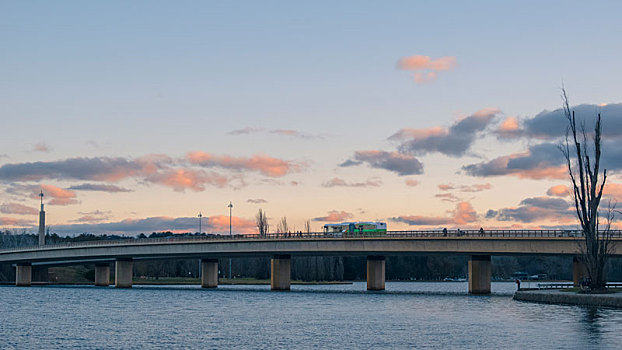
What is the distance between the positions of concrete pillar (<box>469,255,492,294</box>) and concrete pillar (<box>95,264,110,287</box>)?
319 ft

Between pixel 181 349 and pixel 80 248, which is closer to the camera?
pixel 181 349

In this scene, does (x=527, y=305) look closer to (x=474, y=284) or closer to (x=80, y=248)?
(x=474, y=284)

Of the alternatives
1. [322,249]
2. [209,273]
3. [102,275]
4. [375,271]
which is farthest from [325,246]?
[102,275]

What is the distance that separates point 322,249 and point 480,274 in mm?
25003

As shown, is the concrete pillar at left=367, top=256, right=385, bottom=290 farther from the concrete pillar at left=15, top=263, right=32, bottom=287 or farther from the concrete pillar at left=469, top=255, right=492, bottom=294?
the concrete pillar at left=15, top=263, right=32, bottom=287

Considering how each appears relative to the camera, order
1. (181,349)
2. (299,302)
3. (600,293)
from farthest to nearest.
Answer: (299,302) < (600,293) < (181,349)

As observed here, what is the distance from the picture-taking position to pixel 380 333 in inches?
2463

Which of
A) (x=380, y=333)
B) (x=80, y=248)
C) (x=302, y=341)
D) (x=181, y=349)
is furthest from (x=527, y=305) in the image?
(x=80, y=248)

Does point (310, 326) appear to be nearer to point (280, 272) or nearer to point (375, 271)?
point (375, 271)

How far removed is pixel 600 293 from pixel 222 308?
43636 millimetres

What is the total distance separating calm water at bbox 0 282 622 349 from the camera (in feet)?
181

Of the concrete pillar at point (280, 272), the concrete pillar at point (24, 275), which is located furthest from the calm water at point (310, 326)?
the concrete pillar at point (24, 275)

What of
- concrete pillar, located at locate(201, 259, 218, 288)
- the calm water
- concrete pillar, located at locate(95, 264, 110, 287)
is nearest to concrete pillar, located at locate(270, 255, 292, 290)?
concrete pillar, located at locate(201, 259, 218, 288)

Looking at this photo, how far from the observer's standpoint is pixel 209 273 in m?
168
